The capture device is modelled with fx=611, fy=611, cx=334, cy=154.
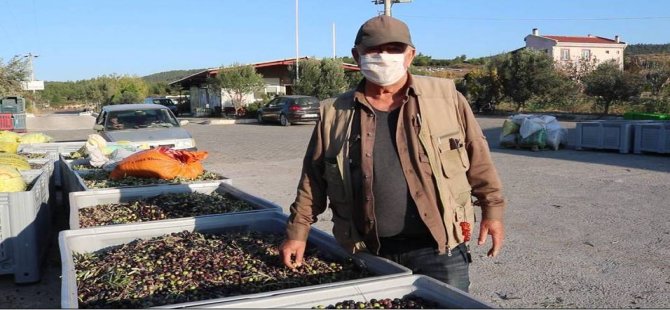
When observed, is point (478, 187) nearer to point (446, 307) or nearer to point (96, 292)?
point (446, 307)

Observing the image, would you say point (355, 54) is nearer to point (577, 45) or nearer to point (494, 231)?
point (494, 231)

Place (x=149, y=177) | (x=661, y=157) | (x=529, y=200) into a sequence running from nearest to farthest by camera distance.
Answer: (x=149, y=177)
(x=529, y=200)
(x=661, y=157)

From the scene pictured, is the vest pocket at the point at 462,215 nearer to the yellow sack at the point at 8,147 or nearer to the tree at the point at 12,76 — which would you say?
the yellow sack at the point at 8,147

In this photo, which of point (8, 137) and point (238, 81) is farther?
point (238, 81)

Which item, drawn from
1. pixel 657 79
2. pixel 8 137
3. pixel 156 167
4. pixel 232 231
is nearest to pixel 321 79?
pixel 657 79

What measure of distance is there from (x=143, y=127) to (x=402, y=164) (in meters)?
10.3

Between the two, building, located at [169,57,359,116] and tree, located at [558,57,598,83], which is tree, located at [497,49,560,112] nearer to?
tree, located at [558,57,598,83]

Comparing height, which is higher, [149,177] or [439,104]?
[439,104]

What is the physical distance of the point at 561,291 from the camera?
4973 mm

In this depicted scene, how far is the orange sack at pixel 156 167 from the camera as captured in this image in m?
6.21

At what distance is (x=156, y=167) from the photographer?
618cm

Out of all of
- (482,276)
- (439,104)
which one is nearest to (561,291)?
(482,276)

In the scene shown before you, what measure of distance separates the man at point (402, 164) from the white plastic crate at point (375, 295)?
287 mm

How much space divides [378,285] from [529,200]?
7.24 metres
